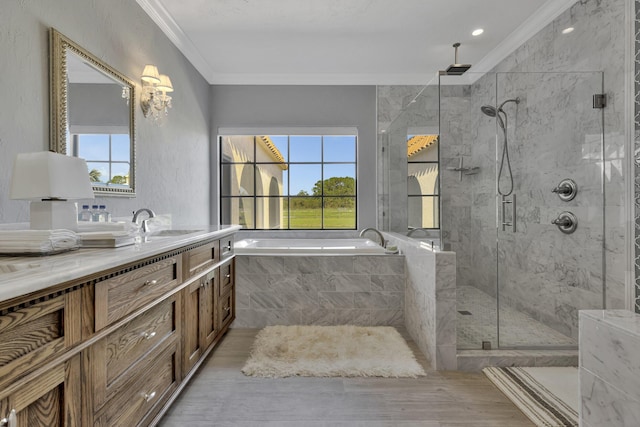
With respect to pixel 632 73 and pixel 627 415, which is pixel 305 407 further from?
pixel 632 73

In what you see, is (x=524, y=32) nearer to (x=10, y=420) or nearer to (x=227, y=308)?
(x=227, y=308)

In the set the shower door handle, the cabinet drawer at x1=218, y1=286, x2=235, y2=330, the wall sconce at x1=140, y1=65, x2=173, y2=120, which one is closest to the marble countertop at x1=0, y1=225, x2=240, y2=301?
the cabinet drawer at x1=218, y1=286, x2=235, y2=330

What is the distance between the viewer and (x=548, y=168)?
2426 mm

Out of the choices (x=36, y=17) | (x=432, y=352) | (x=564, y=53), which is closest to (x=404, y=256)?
(x=432, y=352)

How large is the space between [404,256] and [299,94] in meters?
2.30

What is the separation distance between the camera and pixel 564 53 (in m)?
2.47

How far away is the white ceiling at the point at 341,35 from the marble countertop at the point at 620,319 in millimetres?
2333

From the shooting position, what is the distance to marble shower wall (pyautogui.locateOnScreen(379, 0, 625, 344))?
6.61 feet

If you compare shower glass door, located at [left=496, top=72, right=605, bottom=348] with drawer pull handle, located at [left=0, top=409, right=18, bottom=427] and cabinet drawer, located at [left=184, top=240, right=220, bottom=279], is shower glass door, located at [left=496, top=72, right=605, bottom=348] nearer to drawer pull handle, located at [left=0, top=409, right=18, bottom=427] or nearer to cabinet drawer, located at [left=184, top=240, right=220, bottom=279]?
cabinet drawer, located at [left=184, top=240, right=220, bottom=279]

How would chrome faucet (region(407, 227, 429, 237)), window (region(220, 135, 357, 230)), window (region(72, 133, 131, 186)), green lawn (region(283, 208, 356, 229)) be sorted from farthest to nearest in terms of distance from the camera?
green lawn (region(283, 208, 356, 229)), window (region(220, 135, 357, 230)), chrome faucet (region(407, 227, 429, 237)), window (region(72, 133, 131, 186))

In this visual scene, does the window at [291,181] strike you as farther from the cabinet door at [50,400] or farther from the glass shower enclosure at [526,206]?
the cabinet door at [50,400]

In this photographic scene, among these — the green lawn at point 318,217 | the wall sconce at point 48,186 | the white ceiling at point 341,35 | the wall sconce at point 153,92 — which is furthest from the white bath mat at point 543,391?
the green lawn at point 318,217

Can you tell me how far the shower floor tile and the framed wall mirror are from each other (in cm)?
235

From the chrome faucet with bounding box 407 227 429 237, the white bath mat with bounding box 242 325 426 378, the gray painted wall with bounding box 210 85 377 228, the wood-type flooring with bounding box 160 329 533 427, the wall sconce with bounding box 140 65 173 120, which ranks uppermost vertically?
the gray painted wall with bounding box 210 85 377 228
